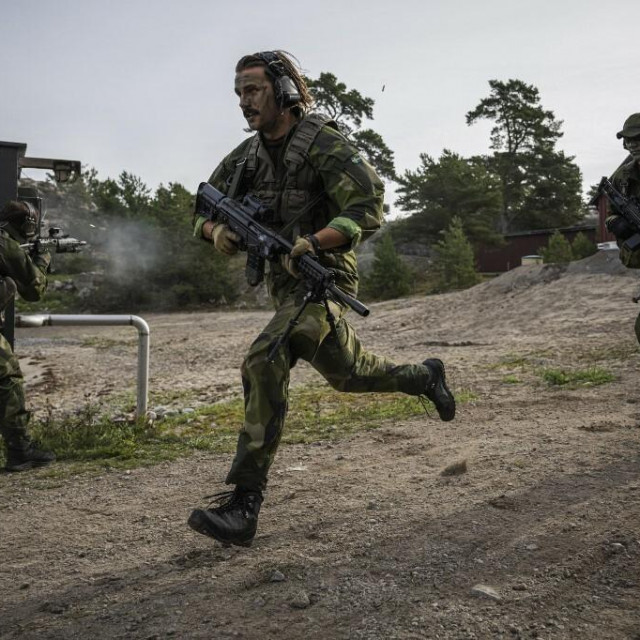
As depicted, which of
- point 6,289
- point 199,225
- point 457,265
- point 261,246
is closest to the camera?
point 261,246

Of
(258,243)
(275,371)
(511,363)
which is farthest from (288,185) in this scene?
(511,363)

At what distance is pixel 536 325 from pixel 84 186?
4200 cm

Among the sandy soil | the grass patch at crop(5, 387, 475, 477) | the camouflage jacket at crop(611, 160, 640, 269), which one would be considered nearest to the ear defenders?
the sandy soil

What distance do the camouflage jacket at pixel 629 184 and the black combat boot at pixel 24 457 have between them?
4339 mm

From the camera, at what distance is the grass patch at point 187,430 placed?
16.5 ft

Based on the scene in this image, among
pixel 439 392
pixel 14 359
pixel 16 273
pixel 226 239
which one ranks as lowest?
pixel 439 392

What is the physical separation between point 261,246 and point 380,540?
1.45 m

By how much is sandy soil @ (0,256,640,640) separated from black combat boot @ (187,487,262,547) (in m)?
0.12

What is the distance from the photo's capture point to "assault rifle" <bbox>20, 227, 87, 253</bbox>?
553 cm

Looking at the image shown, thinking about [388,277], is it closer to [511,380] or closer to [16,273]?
[511,380]

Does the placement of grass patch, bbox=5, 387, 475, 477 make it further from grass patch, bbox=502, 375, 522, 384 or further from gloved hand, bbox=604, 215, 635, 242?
gloved hand, bbox=604, 215, 635, 242

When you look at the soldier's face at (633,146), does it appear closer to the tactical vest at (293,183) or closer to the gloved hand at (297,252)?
the tactical vest at (293,183)

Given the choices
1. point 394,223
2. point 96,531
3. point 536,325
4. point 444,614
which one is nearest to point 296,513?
point 96,531

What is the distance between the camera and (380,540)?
307 centimetres
